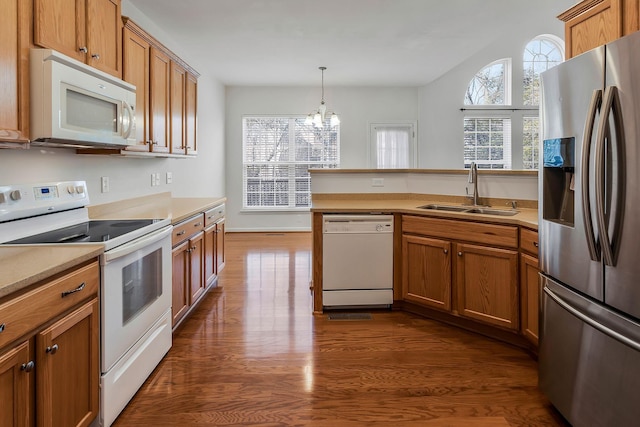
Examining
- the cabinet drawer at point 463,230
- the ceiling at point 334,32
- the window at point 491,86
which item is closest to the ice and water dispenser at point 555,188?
the cabinet drawer at point 463,230

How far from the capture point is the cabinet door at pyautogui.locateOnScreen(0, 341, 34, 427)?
1.13m

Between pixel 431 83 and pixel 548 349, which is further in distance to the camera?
pixel 431 83

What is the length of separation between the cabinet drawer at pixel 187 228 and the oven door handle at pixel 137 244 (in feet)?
0.64

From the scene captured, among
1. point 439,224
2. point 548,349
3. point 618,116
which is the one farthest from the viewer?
point 439,224

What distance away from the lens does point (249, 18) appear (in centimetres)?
420

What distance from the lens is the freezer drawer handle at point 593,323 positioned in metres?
1.39

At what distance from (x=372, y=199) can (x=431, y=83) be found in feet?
14.3

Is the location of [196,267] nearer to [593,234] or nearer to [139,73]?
[139,73]

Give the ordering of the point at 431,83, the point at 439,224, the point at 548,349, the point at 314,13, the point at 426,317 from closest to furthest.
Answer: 1. the point at 548,349
2. the point at 439,224
3. the point at 426,317
4. the point at 314,13
5. the point at 431,83

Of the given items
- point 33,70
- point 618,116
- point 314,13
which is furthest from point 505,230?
point 314,13

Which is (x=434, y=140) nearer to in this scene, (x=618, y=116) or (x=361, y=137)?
(x=361, y=137)

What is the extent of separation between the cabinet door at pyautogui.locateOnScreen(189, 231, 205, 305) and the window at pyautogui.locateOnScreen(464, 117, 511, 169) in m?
5.35

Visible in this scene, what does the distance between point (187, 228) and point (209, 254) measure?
2.23ft

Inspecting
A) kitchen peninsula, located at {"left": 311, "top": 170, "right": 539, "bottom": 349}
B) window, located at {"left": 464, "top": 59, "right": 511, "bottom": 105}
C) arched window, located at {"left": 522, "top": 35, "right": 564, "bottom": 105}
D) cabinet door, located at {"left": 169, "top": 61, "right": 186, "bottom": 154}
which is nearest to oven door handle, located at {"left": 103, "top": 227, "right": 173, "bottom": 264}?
kitchen peninsula, located at {"left": 311, "top": 170, "right": 539, "bottom": 349}
